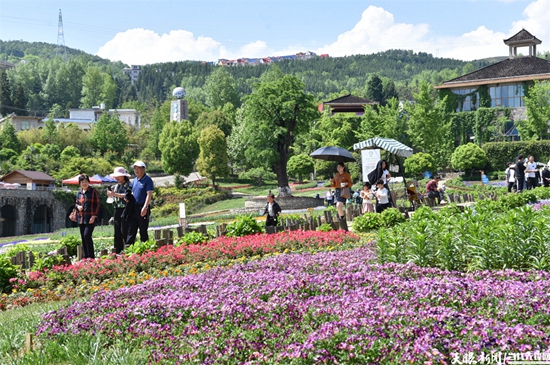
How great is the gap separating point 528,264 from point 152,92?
19462 centimetres

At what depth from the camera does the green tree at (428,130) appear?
5219 centimetres

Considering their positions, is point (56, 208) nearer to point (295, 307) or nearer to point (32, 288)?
point (32, 288)

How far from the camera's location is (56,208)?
53844 millimetres

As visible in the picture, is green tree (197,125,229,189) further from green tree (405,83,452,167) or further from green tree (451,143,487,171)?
green tree (451,143,487,171)

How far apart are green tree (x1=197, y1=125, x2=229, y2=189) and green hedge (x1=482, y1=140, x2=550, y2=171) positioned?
2640cm

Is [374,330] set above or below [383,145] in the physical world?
below

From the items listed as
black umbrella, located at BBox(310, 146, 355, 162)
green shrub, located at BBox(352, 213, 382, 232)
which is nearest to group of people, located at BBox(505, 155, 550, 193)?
black umbrella, located at BBox(310, 146, 355, 162)

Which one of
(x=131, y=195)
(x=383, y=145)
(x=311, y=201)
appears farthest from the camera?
(x=311, y=201)

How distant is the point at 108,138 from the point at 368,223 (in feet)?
230

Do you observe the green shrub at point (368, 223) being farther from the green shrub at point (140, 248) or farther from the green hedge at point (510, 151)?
the green hedge at point (510, 151)

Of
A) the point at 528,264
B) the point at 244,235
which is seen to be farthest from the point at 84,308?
the point at 244,235

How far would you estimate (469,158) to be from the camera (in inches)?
1805

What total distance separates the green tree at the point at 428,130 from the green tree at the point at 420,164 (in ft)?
13.0

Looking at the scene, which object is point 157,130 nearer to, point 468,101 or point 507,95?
point 468,101
